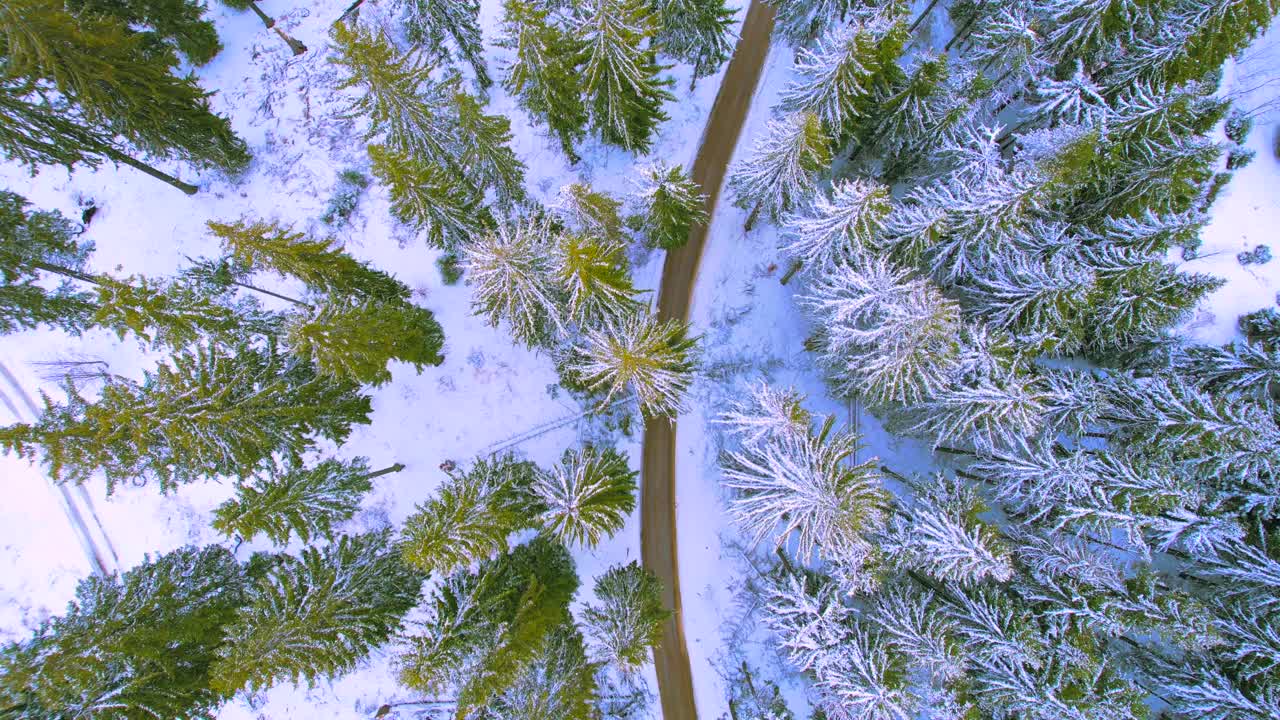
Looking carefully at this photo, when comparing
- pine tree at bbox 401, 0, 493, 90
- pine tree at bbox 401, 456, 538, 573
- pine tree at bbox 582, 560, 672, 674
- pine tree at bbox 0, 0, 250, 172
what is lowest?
pine tree at bbox 582, 560, 672, 674

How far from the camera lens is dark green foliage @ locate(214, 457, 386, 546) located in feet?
52.4

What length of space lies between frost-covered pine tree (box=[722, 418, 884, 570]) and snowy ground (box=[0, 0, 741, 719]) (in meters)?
8.67

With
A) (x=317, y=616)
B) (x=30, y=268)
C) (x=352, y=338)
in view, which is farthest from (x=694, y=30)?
(x=30, y=268)

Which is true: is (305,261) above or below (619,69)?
below

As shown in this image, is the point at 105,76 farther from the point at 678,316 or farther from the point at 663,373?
the point at 678,316

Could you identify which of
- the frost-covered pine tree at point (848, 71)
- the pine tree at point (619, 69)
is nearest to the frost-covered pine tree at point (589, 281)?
the pine tree at point (619, 69)

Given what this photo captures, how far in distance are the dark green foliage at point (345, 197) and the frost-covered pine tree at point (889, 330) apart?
70.9 feet

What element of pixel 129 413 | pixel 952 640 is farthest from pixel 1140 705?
pixel 129 413

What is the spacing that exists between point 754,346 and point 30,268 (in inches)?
1135

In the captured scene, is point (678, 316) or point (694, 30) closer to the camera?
point (694, 30)

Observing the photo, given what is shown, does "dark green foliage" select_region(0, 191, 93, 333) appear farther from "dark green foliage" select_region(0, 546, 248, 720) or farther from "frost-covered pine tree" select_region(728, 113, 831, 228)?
"frost-covered pine tree" select_region(728, 113, 831, 228)

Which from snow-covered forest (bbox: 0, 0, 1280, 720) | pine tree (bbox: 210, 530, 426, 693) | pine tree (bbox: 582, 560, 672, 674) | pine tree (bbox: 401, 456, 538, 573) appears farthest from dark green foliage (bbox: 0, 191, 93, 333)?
pine tree (bbox: 582, 560, 672, 674)

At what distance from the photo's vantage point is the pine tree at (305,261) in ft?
45.8

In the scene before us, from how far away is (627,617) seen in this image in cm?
1745
